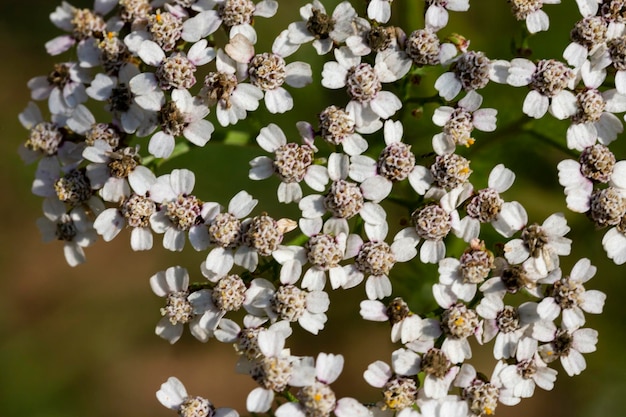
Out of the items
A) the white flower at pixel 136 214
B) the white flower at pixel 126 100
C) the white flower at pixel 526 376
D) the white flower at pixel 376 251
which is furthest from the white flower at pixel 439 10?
the white flower at pixel 526 376

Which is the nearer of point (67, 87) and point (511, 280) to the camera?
point (511, 280)

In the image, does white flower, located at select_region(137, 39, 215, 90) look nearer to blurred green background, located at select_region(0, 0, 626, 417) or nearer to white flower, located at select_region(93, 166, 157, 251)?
white flower, located at select_region(93, 166, 157, 251)

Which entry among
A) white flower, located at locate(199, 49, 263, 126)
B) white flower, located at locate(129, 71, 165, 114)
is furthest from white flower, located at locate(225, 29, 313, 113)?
white flower, located at locate(129, 71, 165, 114)

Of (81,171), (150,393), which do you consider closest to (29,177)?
(150,393)

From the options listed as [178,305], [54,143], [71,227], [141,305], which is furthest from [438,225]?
[141,305]

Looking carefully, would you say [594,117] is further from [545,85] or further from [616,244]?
[616,244]

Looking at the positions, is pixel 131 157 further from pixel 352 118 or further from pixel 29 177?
pixel 29 177

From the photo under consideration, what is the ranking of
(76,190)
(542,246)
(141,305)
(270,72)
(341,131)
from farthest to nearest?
1. (141,305)
2. (76,190)
3. (270,72)
4. (341,131)
5. (542,246)
